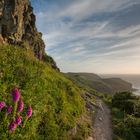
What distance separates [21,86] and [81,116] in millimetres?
7109

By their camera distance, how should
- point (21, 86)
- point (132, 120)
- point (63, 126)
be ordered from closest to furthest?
point (21, 86)
point (63, 126)
point (132, 120)

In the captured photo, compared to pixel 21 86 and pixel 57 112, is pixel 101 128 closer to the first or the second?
pixel 57 112

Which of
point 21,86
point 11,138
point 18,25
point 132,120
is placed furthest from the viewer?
point 18,25

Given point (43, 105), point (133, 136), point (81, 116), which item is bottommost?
point (133, 136)

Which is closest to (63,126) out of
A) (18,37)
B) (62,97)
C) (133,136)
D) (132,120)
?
(62,97)

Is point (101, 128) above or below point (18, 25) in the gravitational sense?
below

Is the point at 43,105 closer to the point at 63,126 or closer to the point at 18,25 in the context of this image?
the point at 63,126

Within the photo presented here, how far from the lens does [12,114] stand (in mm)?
9875

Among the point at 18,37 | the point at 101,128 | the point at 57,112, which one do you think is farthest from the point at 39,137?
the point at 18,37

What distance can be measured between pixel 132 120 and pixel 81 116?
7288 mm

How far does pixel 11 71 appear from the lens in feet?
45.7

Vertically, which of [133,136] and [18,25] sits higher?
[18,25]

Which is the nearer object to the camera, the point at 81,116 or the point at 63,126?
the point at 63,126

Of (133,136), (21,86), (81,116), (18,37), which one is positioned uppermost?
(18,37)
